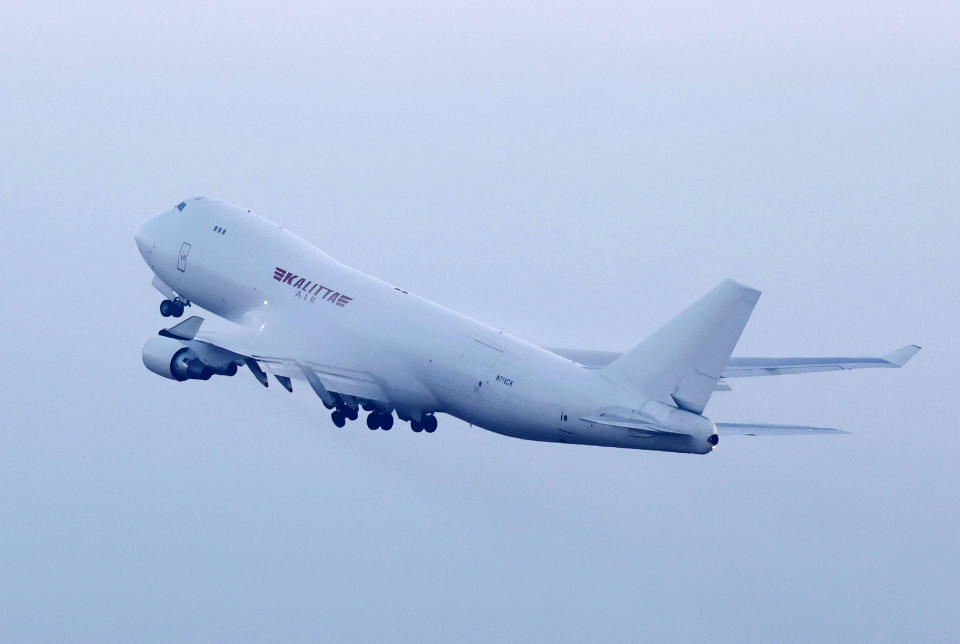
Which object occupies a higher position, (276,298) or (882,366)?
(882,366)

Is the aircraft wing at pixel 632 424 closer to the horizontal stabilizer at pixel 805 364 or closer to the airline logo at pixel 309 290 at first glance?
the horizontal stabilizer at pixel 805 364

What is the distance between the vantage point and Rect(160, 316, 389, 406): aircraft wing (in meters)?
59.3

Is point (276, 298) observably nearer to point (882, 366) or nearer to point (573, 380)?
point (573, 380)

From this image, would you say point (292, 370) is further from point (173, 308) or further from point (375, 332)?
point (173, 308)

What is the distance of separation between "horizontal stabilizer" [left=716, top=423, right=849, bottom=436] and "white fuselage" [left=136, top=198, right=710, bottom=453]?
2.75ft

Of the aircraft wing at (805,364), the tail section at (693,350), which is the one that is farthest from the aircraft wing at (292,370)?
the aircraft wing at (805,364)

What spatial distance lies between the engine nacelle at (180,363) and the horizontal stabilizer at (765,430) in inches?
679

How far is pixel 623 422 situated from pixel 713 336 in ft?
12.3

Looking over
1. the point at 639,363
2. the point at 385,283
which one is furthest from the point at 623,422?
the point at 385,283

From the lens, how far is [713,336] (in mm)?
51375

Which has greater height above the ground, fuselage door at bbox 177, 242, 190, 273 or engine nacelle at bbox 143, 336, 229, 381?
fuselage door at bbox 177, 242, 190, 273

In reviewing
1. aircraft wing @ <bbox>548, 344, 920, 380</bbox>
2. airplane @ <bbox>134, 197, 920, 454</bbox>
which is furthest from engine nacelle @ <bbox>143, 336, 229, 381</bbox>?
aircraft wing @ <bbox>548, 344, 920, 380</bbox>

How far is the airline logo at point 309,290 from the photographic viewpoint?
62.2 m

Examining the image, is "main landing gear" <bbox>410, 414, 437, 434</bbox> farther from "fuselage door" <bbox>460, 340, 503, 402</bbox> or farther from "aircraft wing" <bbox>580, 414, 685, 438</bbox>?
"aircraft wing" <bbox>580, 414, 685, 438</bbox>
